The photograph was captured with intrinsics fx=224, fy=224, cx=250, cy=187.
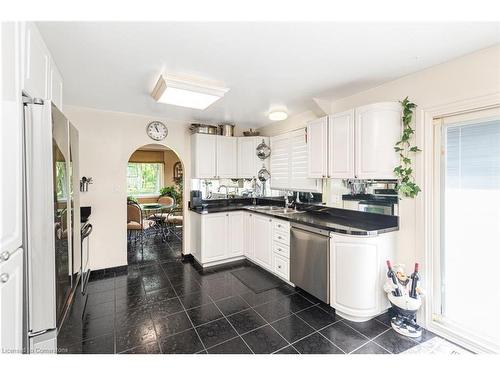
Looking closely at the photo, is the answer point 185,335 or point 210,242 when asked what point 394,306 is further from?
point 210,242

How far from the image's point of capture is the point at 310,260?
8.21 ft

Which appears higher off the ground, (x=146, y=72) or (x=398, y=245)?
(x=146, y=72)

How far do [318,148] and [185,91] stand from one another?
166cm

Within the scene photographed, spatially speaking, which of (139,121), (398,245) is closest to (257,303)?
(398,245)

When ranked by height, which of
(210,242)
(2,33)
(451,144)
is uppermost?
(2,33)

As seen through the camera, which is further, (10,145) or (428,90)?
(428,90)

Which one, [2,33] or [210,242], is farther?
[210,242]

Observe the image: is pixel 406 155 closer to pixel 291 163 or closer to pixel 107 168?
pixel 291 163

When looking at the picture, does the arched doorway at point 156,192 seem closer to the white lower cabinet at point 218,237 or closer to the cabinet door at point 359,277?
the white lower cabinet at point 218,237

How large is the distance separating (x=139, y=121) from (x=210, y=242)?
2178mm

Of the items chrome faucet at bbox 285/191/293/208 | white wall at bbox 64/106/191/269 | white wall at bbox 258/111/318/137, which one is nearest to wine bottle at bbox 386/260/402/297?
chrome faucet at bbox 285/191/293/208

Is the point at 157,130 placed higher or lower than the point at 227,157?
higher

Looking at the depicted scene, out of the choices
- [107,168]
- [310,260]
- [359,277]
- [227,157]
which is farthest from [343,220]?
[107,168]

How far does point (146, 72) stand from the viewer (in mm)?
2092
